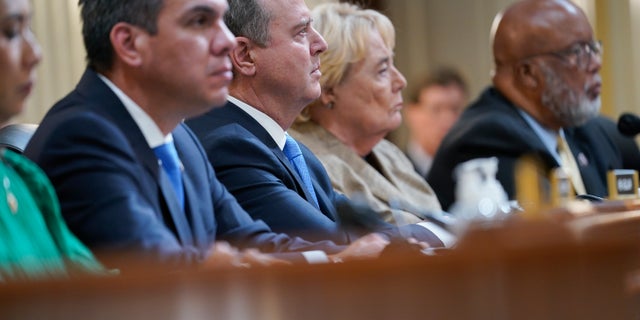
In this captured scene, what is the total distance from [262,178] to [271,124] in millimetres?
349

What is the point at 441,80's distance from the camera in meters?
7.64

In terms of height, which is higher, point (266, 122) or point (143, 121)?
point (143, 121)

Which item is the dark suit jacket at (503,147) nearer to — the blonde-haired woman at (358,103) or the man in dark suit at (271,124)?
the blonde-haired woman at (358,103)

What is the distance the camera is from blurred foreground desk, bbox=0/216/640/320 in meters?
1.26

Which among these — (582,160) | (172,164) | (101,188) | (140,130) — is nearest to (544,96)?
(582,160)

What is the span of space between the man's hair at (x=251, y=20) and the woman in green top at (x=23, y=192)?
4.66ft

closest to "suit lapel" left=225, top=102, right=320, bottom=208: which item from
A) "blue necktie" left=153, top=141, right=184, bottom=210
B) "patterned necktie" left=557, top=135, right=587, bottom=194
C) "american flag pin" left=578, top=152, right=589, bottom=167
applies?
"blue necktie" left=153, top=141, right=184, bottom=210

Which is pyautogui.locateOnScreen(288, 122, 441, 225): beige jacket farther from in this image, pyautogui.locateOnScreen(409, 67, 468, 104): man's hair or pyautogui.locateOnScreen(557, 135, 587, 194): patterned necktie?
pyautogui.locateOnScreen(409, 67, 468, 104): man's hair

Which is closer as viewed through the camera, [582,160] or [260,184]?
[260,184]

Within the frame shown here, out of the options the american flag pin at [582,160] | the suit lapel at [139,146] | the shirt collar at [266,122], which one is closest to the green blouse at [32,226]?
the suit lapel at [139,146]

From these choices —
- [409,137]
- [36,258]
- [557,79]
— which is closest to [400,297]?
[36,258]

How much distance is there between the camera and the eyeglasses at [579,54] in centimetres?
484

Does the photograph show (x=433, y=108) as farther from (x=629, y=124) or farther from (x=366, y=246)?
(x=366, y=246)

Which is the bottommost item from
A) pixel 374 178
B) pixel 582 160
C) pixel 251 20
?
pixel 582 160
